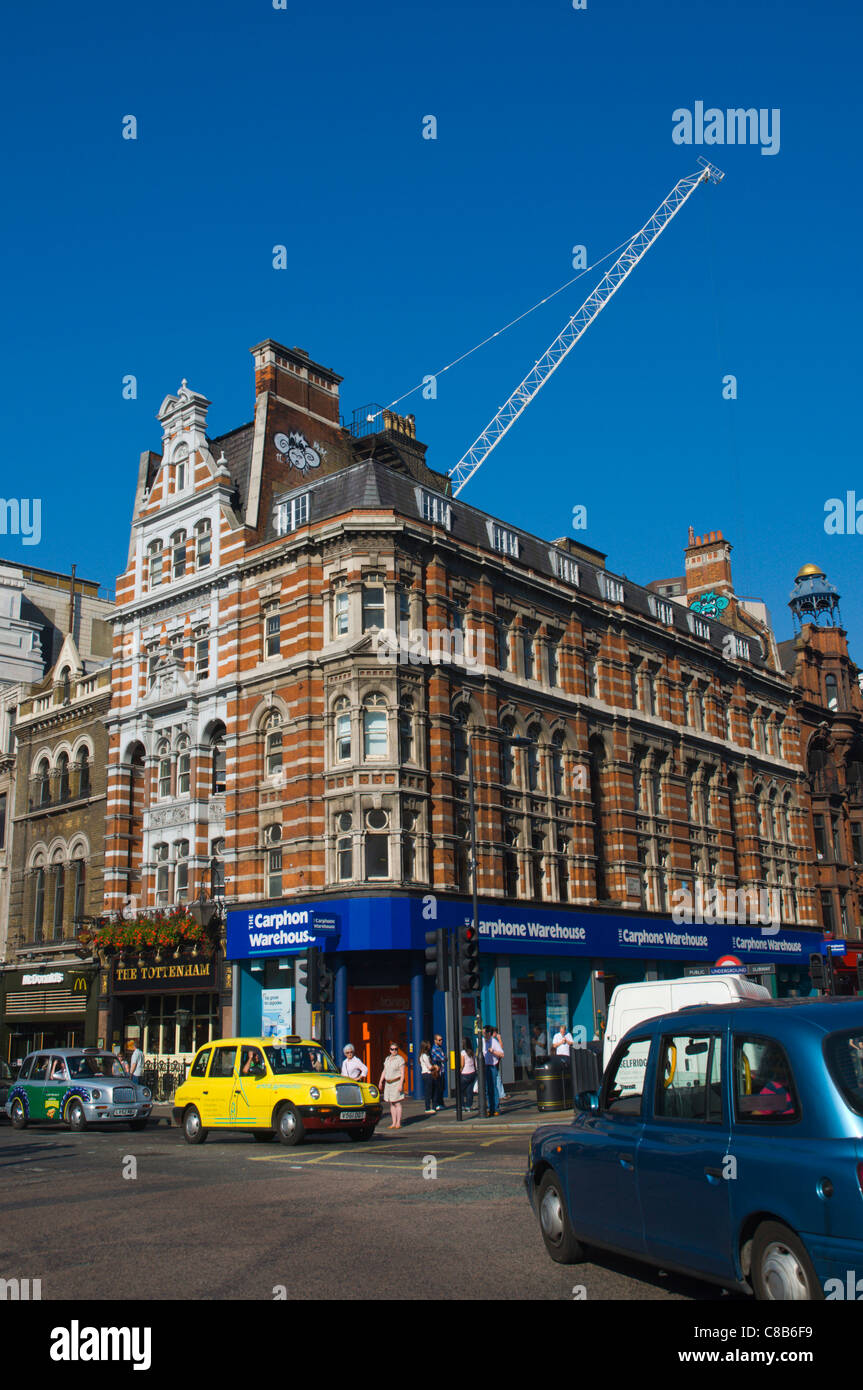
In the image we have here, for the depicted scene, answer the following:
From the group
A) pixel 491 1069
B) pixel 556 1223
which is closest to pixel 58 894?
pixel 491 1069

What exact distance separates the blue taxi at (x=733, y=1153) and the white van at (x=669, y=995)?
369 inches

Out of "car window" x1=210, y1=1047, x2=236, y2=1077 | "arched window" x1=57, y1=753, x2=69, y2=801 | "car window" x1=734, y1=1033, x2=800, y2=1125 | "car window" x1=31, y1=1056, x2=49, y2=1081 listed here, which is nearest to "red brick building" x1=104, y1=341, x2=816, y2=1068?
"arched window" x1=57, y1=753, x2=69, y2=801

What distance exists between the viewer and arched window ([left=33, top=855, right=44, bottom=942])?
1816 inches

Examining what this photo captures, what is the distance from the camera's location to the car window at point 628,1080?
8070mm

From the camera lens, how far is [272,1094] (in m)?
21.3

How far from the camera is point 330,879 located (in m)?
33.5

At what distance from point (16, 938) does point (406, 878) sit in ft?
70.4

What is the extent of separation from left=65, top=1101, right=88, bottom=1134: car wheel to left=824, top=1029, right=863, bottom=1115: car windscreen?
22.5 meters

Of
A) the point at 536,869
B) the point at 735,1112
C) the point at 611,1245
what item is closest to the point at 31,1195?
the point at 611,1245

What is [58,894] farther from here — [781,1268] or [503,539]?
[781,1268]

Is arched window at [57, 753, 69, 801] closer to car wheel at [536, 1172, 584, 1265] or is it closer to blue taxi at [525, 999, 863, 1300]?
car wheel at [536, 1172, 584, 1265]

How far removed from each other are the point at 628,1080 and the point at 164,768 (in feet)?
111

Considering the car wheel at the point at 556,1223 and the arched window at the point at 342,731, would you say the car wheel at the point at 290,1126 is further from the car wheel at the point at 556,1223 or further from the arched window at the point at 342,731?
the arched window at the point at 342,731

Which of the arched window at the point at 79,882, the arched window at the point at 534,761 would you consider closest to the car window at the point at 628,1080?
the arched window at the point at 534,761
